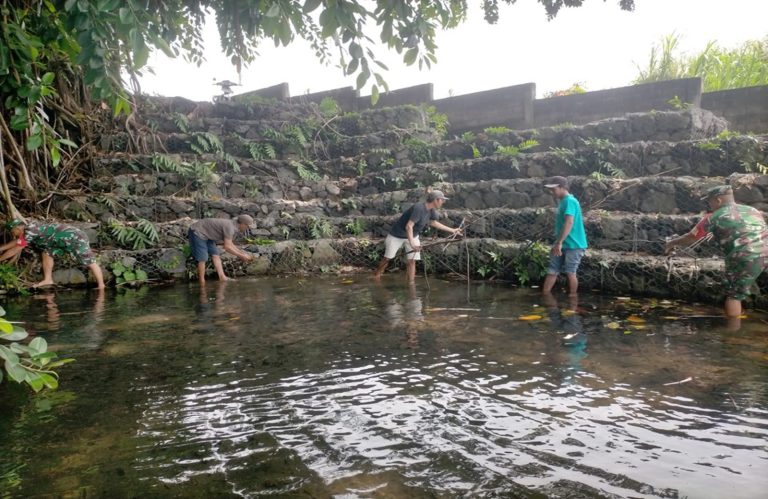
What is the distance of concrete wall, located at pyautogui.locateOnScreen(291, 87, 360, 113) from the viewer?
15.2 meters

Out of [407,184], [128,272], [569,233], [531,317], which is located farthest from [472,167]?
[128,272]

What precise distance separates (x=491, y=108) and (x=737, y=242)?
871 centimetres

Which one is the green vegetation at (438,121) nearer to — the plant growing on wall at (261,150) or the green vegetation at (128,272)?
the plant growing on wall at (261,150)

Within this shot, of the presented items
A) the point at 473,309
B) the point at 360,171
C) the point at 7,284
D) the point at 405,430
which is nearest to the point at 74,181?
the point at 7,284

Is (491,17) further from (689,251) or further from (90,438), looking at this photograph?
Result: (90,438)

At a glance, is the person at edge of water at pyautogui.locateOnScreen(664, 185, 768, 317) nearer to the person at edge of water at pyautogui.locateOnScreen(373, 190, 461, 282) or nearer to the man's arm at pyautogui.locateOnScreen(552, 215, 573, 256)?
the man's arm at pyautogui.locateOnScreen(552, 215, 573, 256)

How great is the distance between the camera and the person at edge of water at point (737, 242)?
4.98m

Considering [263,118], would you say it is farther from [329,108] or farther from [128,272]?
[128,272]

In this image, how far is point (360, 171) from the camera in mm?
12992

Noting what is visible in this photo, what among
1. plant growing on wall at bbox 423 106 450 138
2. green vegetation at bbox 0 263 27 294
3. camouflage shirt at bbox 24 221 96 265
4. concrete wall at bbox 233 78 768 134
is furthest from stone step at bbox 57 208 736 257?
plant growing on wall at bbox 423 106 450 138

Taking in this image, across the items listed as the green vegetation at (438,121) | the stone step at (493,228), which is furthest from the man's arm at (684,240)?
the green vegetation at (438,121)

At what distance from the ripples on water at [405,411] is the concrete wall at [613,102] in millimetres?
7016

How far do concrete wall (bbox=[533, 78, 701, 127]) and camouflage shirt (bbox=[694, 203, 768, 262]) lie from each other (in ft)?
20.1

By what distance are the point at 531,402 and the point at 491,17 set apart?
4456mm
